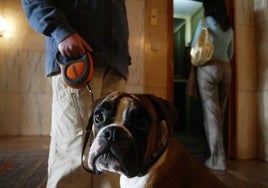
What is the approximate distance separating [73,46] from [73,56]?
0.04 metres

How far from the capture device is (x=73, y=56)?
2.91ft

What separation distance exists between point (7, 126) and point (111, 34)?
6.74 feet

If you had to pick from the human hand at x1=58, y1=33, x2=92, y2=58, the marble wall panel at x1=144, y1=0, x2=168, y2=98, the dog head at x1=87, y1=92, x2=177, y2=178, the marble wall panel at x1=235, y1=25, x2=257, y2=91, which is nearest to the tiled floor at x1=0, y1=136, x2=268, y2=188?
the marble wall panel at x1=235, y1=25, x2=257, y2=91

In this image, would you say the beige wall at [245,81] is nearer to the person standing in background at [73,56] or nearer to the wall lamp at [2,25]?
the person standing in background at [73,56]

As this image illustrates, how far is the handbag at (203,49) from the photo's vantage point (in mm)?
1944

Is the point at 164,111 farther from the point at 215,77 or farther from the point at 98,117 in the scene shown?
the point at 215,77

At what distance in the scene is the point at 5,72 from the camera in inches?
96.2

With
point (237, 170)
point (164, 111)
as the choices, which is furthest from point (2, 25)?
point (237, 170)

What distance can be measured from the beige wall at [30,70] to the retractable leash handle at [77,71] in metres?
1.52

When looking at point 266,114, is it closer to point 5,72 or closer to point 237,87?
point 237,87

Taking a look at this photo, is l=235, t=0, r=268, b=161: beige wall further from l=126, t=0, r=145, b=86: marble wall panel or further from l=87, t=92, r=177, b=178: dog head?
l=87, t=92, r=177, b=178: dog head

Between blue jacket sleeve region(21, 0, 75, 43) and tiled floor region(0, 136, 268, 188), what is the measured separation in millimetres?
1353

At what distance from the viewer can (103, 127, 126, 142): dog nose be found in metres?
0.68

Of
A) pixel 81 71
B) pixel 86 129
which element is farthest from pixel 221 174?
pixel 81 71
